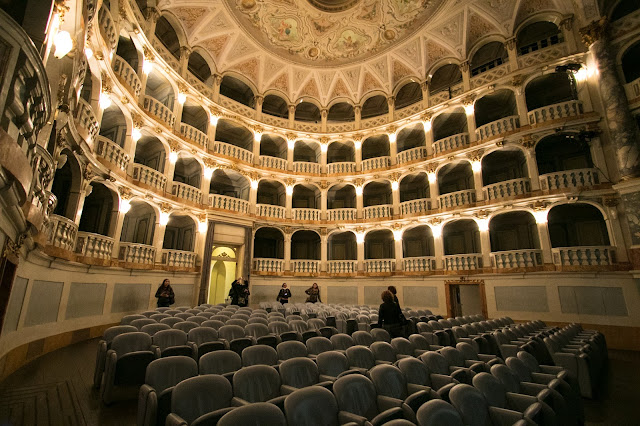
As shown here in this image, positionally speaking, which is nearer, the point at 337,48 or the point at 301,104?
the point at 337,48

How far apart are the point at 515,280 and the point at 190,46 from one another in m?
20.0

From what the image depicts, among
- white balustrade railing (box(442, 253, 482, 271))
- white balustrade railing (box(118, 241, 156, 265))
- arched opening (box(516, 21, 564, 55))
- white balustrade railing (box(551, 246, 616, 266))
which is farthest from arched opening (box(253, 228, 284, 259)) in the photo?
arched opening (box(516, 21, 564, 55))

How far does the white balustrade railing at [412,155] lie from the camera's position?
1744 cm

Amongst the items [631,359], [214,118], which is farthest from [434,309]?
[214,118]

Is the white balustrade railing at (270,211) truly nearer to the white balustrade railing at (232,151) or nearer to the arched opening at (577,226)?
the white balustrade railing at (232,151)

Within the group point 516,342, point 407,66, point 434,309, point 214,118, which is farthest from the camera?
point 407,66

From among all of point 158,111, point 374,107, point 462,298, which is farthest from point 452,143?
point 158,111

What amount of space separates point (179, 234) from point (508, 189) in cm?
1739

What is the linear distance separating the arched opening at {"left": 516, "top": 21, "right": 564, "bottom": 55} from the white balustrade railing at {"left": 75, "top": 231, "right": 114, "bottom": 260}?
20.8 metres

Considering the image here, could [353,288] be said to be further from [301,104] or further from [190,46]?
[190,46]

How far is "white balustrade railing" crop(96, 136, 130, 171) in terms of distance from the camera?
9883 millimetres

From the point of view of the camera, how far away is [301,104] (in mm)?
21922

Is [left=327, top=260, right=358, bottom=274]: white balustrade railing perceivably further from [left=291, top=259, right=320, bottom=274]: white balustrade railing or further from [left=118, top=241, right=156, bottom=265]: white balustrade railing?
[left=118, top=241, right=156, bottom=265]: white balustrade railing

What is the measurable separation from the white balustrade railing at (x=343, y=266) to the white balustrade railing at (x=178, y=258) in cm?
804
